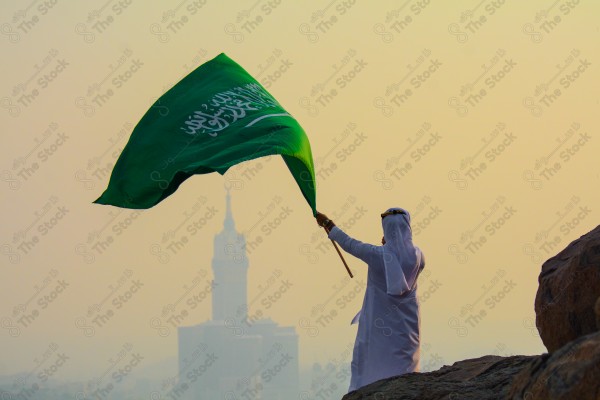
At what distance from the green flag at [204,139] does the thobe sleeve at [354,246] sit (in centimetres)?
53

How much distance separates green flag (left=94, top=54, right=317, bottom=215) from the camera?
11.3 meters

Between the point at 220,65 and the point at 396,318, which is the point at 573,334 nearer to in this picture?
the point at 396,318

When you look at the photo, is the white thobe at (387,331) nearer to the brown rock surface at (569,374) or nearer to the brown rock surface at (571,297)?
the brown rock surface at (571,297)

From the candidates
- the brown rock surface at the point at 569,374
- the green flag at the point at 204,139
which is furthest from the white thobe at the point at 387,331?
the brown rock surface at the point at 569,374

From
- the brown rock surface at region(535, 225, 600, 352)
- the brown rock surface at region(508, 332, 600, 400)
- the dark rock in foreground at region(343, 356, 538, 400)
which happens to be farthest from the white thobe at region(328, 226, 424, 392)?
the brown rock surface at region(508, 332, 600, 400)

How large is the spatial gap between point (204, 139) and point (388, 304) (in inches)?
101

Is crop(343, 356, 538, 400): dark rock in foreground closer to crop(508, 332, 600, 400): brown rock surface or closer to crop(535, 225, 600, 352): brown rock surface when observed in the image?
crop(535, 225, 600, 352): brown rock surface

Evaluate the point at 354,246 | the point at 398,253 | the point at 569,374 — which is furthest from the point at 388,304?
the point at 569,374

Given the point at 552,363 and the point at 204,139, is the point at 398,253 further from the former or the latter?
the point at 552,363

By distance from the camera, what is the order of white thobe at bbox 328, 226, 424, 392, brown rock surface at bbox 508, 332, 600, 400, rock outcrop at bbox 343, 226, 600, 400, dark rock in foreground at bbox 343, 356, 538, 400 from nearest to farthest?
brown rock surface at bbox 508, 332, 600, 400, rock outcrop at bbox 343, 226, 600, 400, dark rock in foreground at bbox 343, 356, 538, 400, white thobe at bbox 328, 226, 424, 392

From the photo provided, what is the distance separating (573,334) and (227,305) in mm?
165625

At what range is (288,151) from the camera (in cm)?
1116

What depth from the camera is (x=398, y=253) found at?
10391 millimetres

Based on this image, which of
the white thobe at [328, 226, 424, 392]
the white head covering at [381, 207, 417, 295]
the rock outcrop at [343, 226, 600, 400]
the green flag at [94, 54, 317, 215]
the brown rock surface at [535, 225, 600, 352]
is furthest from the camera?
the green flag at [94, 54, 317, 215]
